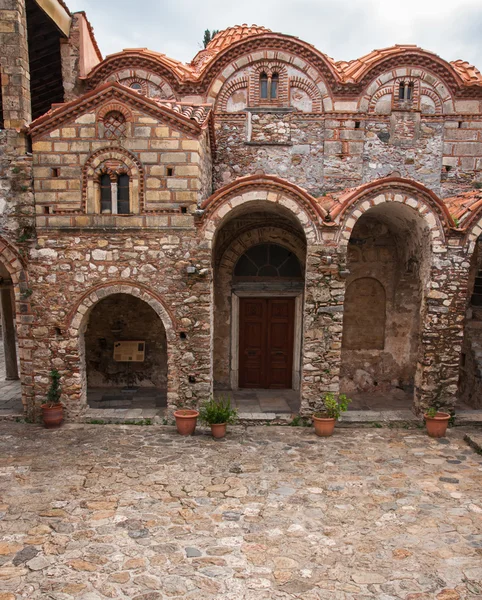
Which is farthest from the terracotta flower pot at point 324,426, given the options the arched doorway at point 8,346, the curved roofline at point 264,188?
the arched doorway at point 8,346

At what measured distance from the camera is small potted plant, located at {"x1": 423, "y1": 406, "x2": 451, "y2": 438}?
26.3 feet

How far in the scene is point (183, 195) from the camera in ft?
26.2

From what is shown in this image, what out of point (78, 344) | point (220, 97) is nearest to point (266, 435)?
point (78, 344)

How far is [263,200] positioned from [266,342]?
12.8ft

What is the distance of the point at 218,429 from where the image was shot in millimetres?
7867

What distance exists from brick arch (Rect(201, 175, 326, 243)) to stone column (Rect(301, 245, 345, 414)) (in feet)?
1.69

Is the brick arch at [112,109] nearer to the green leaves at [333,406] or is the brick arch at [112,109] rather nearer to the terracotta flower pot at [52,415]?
the terracotta flower pot at [52,415]

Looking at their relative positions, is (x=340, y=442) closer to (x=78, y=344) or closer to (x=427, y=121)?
(x=78, y=344)

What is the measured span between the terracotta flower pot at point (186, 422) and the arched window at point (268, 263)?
12.5ft

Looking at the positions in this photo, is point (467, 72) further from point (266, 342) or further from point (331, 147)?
point (266, 342)

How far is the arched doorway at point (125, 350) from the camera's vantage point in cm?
1013

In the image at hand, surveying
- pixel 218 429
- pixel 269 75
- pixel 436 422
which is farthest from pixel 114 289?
pixel 436 422

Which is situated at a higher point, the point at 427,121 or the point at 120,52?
the point at 120,52

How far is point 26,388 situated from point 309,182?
25.4ft
